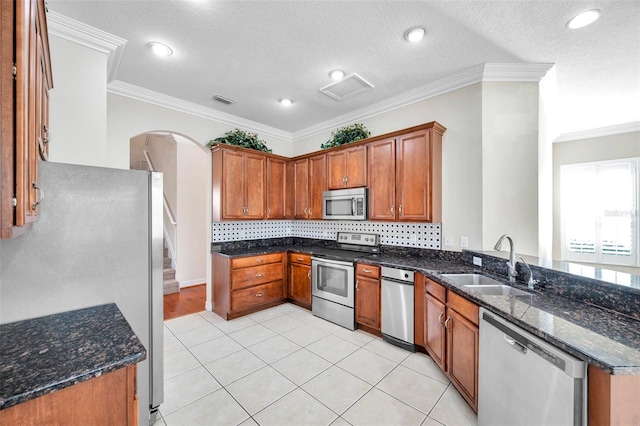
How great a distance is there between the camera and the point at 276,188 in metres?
4.40

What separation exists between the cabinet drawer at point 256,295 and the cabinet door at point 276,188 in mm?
1093

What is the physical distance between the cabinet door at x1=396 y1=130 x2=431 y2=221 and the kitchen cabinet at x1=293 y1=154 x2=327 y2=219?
4.04 ft

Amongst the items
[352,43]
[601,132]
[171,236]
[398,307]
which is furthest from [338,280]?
[601,132]

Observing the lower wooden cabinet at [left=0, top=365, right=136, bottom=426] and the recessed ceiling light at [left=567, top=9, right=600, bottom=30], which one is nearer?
the lower wooden cabinet at [left=0, top=365, right=136, bottom=426]

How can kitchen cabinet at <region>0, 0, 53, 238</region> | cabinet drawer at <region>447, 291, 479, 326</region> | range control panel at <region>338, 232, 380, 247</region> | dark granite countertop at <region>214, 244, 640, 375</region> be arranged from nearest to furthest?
kitchen cabinet at <region>0, 0, 53, 238</region> < dark granite countertop at <region>214, 244, 640, 375</region> < cabinet drawer at <region>447, 291, 479, 326</region> < range control panel at <region>338, 232, 380, 247</region>

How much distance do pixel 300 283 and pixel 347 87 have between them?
109 inches

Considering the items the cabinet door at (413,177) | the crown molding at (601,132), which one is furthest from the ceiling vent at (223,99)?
the crown molding at (601,132)

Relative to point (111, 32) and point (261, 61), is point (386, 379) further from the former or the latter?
point (111, 32)

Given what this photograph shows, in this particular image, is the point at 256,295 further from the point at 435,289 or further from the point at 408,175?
the point at 408,175

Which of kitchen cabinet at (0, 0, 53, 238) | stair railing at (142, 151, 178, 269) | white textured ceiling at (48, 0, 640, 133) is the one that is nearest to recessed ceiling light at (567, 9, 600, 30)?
white textured ceiling at (48, 0, 640, 133)

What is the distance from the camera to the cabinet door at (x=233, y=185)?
12.3 feet

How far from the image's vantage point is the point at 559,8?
6.55ft

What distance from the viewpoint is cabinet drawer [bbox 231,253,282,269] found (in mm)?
3615

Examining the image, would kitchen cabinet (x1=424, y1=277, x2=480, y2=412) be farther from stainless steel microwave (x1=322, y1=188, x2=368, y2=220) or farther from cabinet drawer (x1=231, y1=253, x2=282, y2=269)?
cabinet drawer (x1=231, y1=253, x2=282, y2=269)
